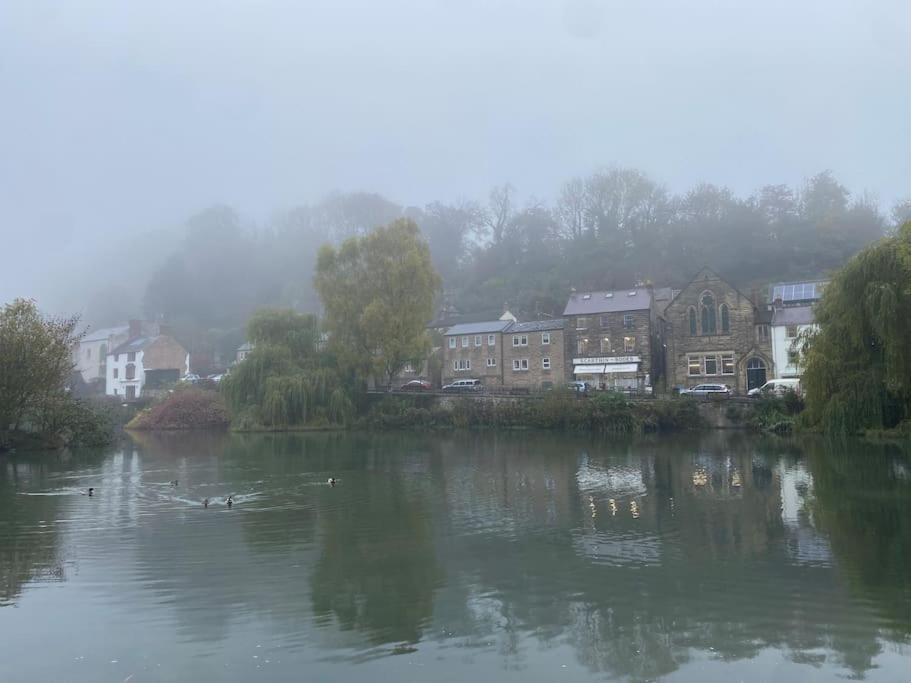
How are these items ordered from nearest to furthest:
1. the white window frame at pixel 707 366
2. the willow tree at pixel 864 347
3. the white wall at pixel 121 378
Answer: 1. the willow tree at pixel 864 347
2. the white window frame at pixel 707 366
3. the white wall at pixel 121 378

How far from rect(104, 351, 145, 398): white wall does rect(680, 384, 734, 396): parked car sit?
200ft

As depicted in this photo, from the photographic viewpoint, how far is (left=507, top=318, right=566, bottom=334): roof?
215 feet

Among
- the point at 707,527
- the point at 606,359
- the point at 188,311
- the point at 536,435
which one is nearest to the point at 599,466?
the point at 707,527

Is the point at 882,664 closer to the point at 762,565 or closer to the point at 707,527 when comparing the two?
the point at 762,565

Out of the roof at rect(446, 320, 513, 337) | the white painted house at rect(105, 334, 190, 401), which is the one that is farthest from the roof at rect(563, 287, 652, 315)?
the white painted house at rect(105, 334, 190, 401)

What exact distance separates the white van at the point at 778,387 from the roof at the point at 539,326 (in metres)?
17.8

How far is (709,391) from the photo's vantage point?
2093 inches

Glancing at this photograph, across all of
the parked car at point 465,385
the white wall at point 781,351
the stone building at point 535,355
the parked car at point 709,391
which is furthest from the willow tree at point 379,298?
the white wall at point 781,351

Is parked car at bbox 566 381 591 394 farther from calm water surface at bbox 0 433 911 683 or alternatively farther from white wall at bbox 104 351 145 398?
white wall at bbox 104 351 145 398

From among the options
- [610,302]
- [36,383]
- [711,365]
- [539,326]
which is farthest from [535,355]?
[36,383]

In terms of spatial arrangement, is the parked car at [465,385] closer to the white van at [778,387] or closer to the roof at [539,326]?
the roof at [539,326]

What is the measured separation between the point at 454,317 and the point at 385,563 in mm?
77308

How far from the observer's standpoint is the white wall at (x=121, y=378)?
8662 centimetres

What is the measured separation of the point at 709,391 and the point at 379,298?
1038 inches
